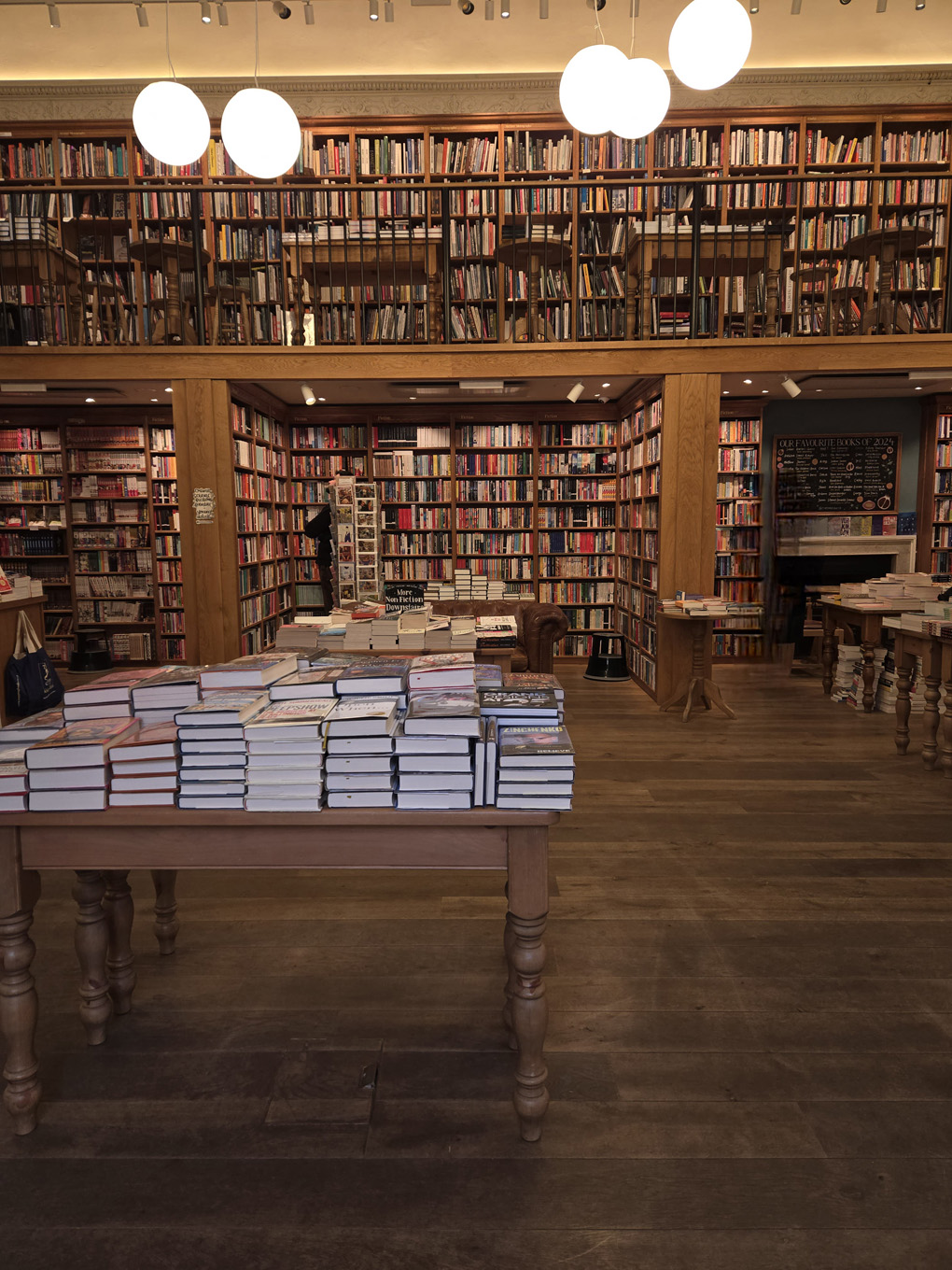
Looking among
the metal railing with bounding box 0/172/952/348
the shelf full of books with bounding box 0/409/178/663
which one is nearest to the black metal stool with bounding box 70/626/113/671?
the shelf full of books with bounding box 0/409/178/663

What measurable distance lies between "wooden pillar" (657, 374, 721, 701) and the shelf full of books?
16.5ft

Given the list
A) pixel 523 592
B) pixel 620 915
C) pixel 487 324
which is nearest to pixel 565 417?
pixel 487 324

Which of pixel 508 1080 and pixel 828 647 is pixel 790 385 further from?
pixel 508 1080

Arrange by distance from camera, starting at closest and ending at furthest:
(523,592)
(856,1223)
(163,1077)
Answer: (856,1223), (163,1077), (523,592)

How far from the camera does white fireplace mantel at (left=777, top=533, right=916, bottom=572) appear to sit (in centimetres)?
784

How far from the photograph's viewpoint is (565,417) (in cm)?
787

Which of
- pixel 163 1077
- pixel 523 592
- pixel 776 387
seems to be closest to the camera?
pixel 163 1077

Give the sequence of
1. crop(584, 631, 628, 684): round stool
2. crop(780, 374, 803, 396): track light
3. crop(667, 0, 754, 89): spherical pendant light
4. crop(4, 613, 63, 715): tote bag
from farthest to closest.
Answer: crop(584, 631, 628, 684): round stool < crop(780, 374, 803, 396): track light < crop(4, 613, 63, 715): tote bag < crop(667, 0, 754, 89): spherical pendant light

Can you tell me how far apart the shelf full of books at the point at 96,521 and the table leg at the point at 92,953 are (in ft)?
21.5

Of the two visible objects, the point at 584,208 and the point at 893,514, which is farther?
the point at 893,514

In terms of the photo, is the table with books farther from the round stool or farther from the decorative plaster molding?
the decorative plaster molding

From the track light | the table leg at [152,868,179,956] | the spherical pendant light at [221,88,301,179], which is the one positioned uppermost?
the spherical pendant light at [221,88,301,179]

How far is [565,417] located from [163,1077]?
6988 mm

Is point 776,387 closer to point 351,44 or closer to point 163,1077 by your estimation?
point 351,44
